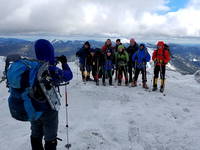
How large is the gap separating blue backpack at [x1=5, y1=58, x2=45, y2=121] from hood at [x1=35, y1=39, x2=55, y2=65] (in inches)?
12.6

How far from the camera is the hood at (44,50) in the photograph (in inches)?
207

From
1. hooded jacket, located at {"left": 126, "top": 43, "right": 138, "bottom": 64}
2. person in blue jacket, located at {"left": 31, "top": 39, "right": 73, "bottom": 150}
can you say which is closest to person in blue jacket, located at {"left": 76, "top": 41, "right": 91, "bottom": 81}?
hooded jacket, located at {"left": 126, "top": 43, "right": 138, "bottom": 64}

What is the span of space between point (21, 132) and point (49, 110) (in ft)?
13.2

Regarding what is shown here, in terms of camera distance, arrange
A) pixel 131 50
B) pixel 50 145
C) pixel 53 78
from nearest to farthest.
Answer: pixel 53 78
pixel 50 145
pixel 131 50

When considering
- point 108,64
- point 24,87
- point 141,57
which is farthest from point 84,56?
point 24,87

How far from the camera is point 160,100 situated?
13.0m

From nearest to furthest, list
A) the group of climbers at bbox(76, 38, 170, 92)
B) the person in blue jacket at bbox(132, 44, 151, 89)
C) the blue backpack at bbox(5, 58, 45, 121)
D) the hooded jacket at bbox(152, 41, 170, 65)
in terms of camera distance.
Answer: the blue backpack at bbox(5, 58, 45, 121) → the hooded jacket at bbox(152, 41, 170, 65) → the person in blue jacket at bbox(132, 44, 151, 89) → the group of climbers at bbox(76, 38, 170, 92)

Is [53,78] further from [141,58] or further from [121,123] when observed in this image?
[141,58]

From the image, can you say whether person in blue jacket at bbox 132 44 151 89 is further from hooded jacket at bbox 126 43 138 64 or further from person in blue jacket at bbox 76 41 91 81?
person in blue jacket at bbox 76 41 91 81

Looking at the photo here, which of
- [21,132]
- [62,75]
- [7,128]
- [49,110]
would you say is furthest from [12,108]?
[7,128]

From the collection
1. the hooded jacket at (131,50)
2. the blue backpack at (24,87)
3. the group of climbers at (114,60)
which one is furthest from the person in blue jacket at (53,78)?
→ the hooded jacket at (131,50)

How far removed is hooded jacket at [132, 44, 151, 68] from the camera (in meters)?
15.5

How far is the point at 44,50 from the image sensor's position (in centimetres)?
528

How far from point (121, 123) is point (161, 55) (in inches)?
272
